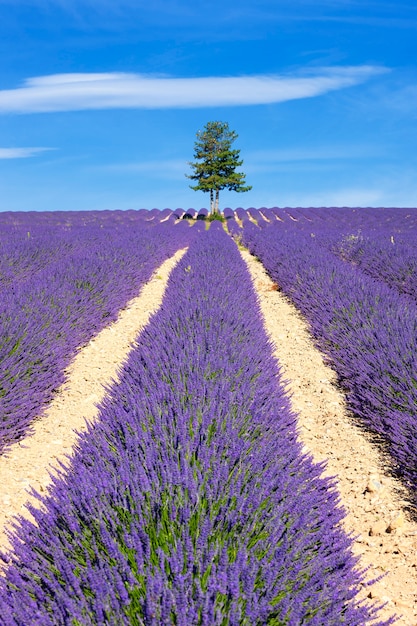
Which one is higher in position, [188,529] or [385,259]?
[188,529]

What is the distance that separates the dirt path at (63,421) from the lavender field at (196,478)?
0.40 ft

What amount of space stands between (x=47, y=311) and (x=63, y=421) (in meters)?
1.50

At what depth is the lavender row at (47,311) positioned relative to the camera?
397cm

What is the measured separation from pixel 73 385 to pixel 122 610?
365cm

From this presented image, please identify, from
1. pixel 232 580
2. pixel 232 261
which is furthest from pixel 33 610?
pixel 232 261

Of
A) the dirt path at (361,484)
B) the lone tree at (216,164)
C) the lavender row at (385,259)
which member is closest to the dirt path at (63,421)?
the dirt path at (361,484)

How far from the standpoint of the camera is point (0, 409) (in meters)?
3.68

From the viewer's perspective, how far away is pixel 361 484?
3.19 metres

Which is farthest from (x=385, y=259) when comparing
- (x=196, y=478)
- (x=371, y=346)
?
(x=196, y=478)

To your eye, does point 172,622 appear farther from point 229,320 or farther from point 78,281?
point 78,281

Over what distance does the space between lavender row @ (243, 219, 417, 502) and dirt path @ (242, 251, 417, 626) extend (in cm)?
13

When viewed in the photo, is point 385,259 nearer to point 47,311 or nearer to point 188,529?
point 47,311

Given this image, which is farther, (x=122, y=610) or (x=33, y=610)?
(x=33, y=610)

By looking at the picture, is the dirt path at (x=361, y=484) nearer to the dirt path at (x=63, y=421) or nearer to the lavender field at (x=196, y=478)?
the lavender field at (x=196, y=478)
